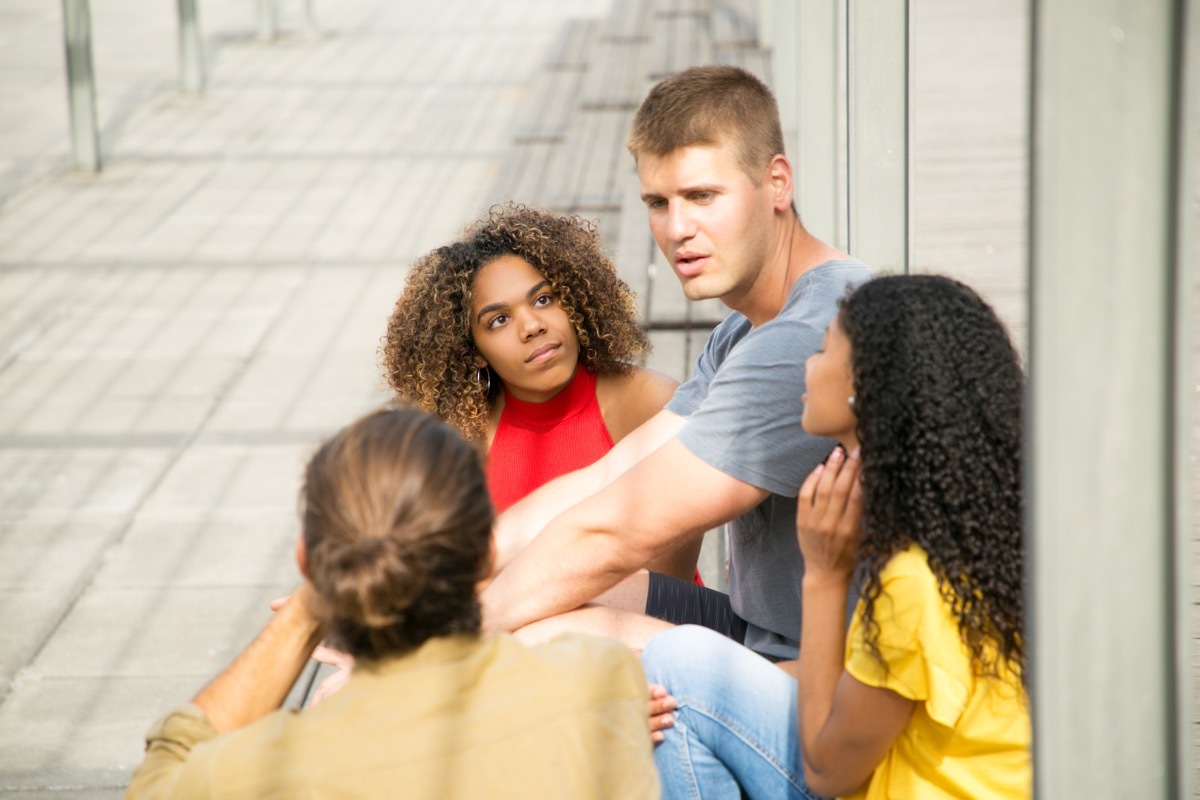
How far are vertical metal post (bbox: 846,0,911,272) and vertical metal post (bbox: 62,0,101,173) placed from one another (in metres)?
6.92

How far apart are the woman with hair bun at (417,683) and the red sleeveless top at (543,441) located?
1413 mm

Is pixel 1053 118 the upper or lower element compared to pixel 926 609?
upper

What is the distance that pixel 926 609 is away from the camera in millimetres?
1745

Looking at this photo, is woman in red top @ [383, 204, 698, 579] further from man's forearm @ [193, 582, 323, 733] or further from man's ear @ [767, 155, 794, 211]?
man's forearm @ [193, 582, 323, 733]

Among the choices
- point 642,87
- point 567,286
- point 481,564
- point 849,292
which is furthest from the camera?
point 642,87

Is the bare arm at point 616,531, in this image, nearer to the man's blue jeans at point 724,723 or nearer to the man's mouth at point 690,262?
the man's blue jeans at point 724,723

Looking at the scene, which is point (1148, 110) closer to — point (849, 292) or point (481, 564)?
point (849, 292)

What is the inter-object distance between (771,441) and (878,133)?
1.31 meters

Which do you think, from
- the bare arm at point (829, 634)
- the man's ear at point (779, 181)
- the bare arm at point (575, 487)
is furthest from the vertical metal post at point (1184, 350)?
the bare arm at point (575, 487)

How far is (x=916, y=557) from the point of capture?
1776 mm

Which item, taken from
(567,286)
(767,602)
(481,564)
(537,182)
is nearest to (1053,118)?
(481,564)

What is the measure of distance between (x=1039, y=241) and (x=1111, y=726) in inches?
20.6

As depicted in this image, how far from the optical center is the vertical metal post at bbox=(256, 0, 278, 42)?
1403 centimetres

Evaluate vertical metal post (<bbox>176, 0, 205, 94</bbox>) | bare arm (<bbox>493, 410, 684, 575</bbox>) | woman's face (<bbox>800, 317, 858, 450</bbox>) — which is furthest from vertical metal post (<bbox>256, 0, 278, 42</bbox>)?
woman's face (<bbox>800, 317, 858, 450</bbox>)
